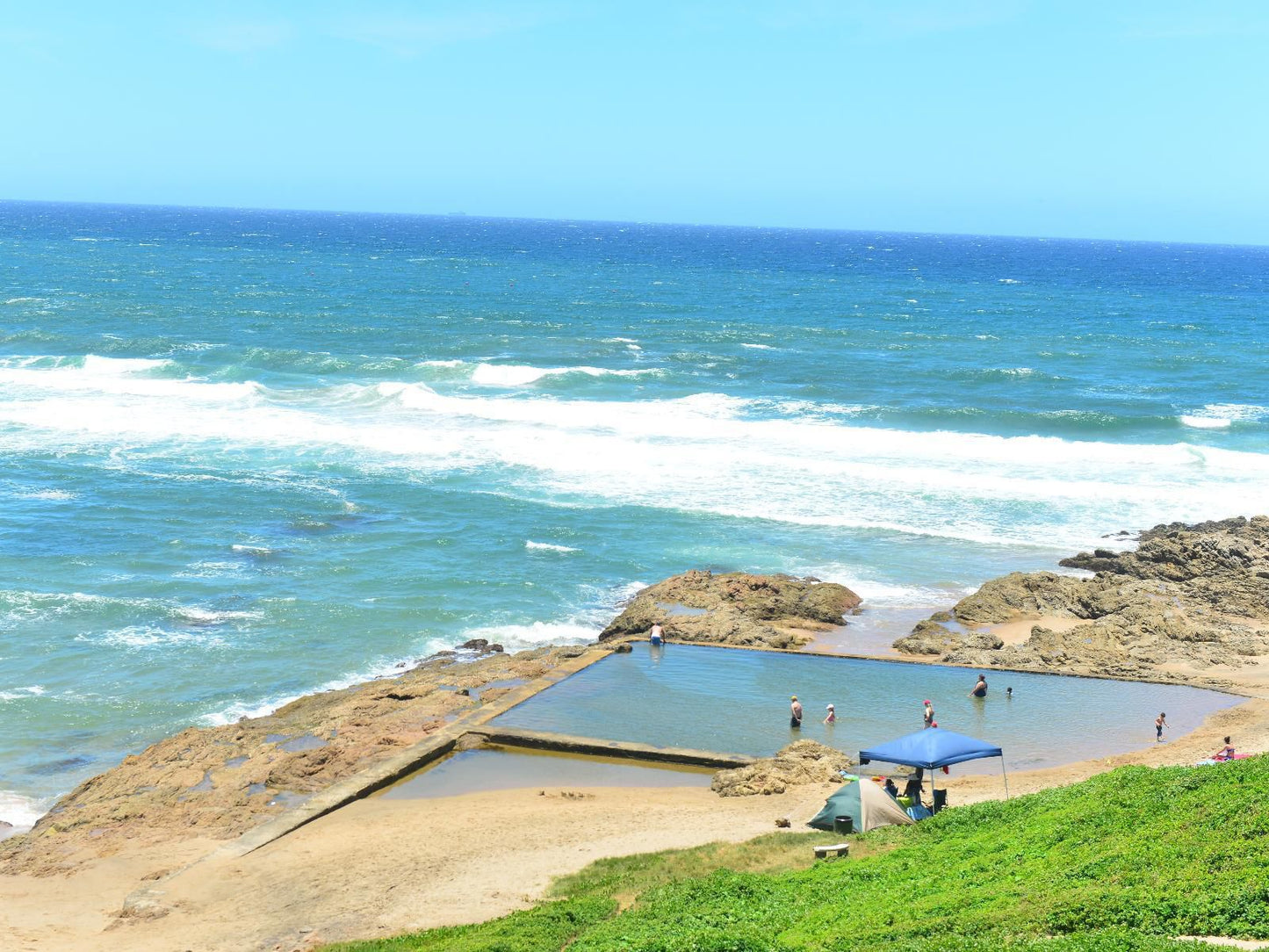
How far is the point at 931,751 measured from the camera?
56.7 feet

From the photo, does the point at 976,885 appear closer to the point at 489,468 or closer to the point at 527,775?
the point at 527,775

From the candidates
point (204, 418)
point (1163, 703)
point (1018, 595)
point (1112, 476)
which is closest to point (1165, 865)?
point (1163, 703)

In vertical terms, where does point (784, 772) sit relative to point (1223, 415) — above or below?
below

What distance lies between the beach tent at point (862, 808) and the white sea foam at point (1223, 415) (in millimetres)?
38038

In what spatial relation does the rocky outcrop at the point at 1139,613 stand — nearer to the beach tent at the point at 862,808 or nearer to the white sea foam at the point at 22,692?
the beach tent at the point at 862,808

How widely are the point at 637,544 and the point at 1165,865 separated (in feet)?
76.7

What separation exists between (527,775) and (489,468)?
23.0m

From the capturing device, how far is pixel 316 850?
16.8m

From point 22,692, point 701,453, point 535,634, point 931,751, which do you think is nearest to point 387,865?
point 931,751

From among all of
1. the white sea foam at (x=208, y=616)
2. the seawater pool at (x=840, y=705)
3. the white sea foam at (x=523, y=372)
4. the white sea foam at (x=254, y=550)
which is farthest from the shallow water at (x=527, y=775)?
the white sea foam at (x=523, y=372)

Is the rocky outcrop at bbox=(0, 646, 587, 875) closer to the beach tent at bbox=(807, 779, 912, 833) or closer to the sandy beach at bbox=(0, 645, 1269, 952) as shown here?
the sandy beach at bbox=(0, 645, 1269, 952)

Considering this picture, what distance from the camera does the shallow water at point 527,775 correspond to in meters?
19.2

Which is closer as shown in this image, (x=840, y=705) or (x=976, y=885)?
(x=976, y=885)

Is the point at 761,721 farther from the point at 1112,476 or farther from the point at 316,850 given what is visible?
the point at 1112,476
